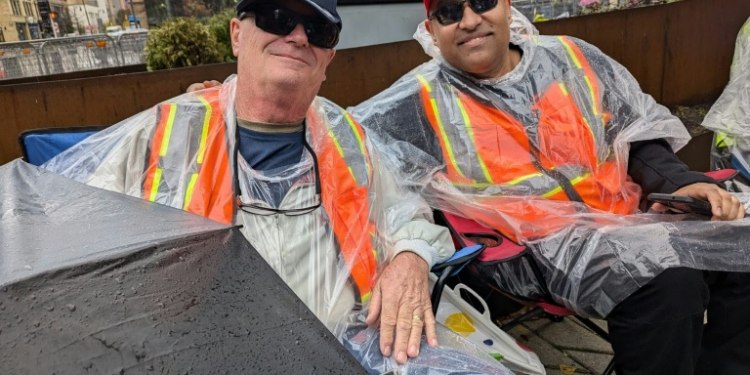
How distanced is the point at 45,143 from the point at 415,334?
1383 millimetres

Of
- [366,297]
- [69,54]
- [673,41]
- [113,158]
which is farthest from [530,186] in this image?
[69,54]

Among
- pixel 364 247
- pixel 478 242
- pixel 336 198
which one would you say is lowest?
pixel 478 242

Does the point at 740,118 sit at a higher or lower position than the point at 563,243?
higher

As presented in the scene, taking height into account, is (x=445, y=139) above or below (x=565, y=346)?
above

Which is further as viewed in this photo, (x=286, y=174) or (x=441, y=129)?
(x=441, y=129)

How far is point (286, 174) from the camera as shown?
1946mm

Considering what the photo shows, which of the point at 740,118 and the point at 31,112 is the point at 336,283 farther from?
the point at 31,112

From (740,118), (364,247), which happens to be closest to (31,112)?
(364,247)

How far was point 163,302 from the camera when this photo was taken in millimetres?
917

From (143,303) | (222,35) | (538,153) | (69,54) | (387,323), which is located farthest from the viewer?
(69,54)

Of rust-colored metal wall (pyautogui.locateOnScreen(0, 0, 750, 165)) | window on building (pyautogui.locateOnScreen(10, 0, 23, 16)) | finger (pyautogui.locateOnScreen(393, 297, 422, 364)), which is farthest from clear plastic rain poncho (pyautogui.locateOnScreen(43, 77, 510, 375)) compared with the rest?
window on building (pyautogui.locateOnScreen(10, 0, 23, 16))

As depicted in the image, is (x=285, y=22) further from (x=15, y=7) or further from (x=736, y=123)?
(x=15, y=7)

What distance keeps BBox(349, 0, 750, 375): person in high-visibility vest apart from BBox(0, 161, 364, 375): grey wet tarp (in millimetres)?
1326

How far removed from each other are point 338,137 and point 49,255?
125 cm
